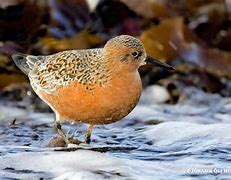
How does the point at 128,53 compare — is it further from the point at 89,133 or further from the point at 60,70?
the point at 89,133

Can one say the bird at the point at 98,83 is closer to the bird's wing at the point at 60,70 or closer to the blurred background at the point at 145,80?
the bird's wing at the point at 60,70

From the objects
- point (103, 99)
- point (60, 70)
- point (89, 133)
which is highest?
point (60, 70)

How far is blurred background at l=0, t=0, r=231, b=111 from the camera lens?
27.8 ft

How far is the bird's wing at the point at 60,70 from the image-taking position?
630 centimetres

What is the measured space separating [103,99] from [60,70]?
0.60 m

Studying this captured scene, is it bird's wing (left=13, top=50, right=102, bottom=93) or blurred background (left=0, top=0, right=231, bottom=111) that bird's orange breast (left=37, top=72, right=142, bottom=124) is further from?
blurred background (left=0, top=0, right=231, bottom=111)

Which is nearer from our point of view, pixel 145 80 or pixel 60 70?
pixel 60 70

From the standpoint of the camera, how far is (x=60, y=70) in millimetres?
6488

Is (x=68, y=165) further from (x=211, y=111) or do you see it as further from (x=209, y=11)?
(x=209, y=11)

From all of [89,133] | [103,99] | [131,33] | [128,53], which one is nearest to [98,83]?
[103,99]

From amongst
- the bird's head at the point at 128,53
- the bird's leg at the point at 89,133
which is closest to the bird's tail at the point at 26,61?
the bird's leg at the point at 89,133

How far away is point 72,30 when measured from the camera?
8930mm

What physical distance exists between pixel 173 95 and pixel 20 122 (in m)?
1.92

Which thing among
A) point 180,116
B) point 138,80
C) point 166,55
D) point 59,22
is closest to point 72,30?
point 59,22
